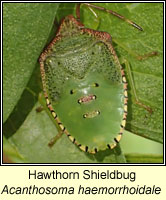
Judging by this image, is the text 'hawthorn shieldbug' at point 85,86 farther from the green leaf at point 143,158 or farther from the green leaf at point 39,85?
the green leaf at point 143,158

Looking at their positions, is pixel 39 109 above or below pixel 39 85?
below

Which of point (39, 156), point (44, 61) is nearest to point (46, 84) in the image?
point (44, 61)

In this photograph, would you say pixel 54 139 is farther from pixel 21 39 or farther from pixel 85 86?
pixel 21 39

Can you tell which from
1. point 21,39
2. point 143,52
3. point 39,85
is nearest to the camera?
point 21,39

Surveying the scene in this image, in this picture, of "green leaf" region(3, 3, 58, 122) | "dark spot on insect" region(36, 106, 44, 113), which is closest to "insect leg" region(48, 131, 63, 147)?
"dark spot on insect" region(36, 106, 44, 113)

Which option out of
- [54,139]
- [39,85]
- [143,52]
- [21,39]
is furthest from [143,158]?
[21,39]

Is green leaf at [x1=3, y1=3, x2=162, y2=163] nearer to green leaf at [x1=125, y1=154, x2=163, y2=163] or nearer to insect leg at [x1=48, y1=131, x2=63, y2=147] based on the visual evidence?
insect leg at [x1=48, y1=131, x2=63, y2=147]

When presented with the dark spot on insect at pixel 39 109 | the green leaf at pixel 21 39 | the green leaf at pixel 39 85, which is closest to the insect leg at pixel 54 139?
the green leaf at pixel 39 85
